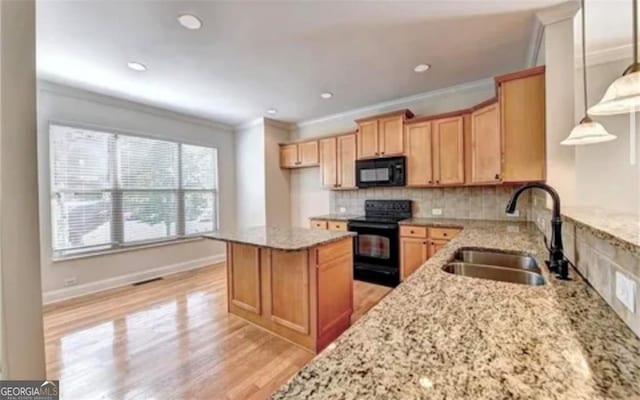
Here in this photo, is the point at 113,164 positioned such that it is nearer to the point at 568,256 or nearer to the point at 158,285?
the point at 158,285

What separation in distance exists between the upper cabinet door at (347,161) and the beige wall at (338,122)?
1.63ft

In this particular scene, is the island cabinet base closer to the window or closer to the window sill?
the window sill

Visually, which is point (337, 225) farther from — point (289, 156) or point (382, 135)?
point (289, 156)

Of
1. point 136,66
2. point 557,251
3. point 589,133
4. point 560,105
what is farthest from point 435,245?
point 136,66

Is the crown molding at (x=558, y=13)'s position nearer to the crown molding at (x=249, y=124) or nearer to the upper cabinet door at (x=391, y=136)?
the upper cabinet door at (x=391, y=136)

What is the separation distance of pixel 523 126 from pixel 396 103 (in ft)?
6.70

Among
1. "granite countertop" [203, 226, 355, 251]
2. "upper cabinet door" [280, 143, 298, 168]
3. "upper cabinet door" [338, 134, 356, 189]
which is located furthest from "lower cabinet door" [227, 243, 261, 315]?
"upper cabinet door" [280, 143, 298, 168]

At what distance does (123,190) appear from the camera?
4.19 meters

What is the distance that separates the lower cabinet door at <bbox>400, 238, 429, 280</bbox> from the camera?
354 cm

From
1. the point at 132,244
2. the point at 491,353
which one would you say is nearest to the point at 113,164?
the point at 132,244

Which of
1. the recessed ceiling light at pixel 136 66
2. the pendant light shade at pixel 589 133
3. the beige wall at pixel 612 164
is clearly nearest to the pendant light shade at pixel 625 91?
the pendant light shade at pixel 589 133

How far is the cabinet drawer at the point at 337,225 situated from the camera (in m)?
4.25

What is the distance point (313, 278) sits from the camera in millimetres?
2436

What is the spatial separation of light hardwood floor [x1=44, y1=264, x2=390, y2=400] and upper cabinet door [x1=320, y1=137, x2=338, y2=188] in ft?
6.36
